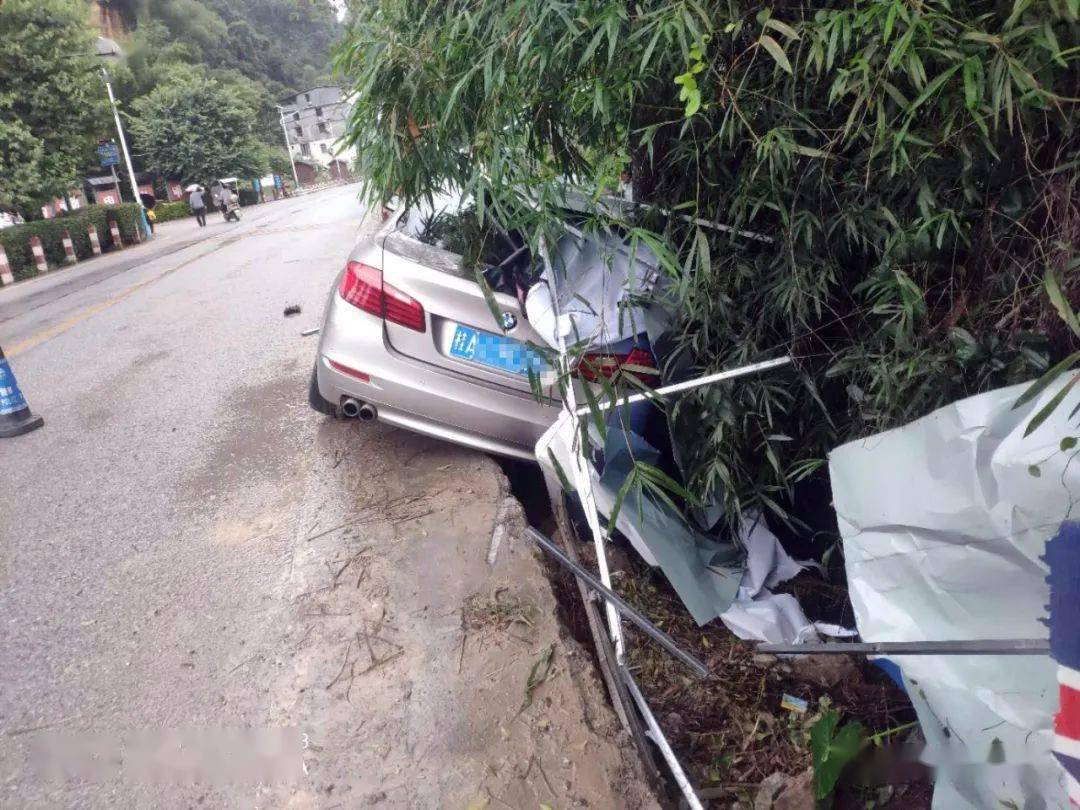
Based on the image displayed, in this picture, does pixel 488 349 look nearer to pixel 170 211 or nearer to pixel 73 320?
pixel 73 320

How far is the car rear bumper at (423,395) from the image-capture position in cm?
362

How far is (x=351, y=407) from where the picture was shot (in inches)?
151

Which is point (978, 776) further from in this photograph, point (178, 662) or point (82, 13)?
point (82, 13)

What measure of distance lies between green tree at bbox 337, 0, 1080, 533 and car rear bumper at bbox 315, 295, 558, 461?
94cm

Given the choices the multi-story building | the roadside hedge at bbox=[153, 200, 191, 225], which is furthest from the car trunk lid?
the roadside hedge at bbox=[153, 200, 191, 225]

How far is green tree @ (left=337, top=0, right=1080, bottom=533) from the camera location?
→ 1971 mm

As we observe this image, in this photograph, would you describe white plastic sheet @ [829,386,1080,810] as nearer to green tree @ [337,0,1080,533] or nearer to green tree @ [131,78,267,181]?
green tree @ [337,0,1080,533]

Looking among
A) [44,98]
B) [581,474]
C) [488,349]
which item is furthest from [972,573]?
[44,98]

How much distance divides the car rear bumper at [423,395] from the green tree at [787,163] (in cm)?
94

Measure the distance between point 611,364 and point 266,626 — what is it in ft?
5.38

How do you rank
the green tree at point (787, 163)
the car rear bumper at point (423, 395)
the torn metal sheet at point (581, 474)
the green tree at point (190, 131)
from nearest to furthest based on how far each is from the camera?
1. the green tree at point (787, 163)
2. the torn metal sheet at point (581, 474)
3. the car rear bumper at point (423, 395)
4. the green tree at point (190, 131)

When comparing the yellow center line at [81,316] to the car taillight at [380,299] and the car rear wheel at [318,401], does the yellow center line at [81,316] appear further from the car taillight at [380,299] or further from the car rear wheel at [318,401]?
the car taillight at [380,299]

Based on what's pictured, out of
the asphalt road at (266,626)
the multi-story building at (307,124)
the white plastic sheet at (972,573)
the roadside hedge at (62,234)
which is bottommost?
the asphalt road at (266,626)

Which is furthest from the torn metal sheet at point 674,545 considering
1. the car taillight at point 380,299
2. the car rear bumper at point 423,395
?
the car taillight at point 380,299
